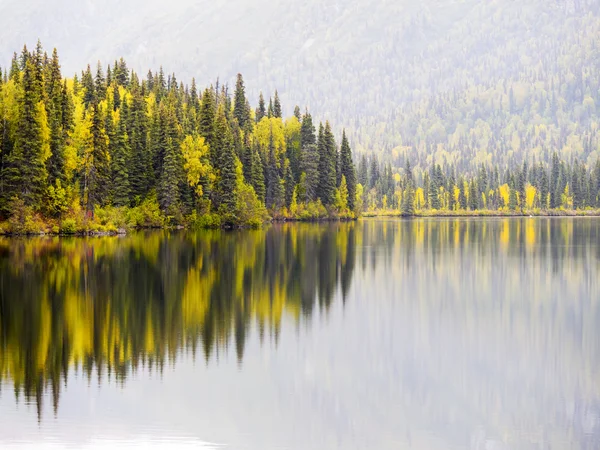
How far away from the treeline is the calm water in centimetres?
3554

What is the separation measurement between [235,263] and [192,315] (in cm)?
2126

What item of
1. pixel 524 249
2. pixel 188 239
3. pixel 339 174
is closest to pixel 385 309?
pixel 524 249

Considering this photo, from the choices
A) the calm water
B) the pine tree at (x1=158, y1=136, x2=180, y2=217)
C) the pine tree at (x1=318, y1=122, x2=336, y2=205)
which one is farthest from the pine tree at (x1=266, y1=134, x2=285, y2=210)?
the calm water

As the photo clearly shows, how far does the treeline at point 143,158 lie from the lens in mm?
78125

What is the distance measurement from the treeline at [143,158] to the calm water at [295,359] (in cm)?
3554

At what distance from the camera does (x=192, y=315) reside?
30.8 metres

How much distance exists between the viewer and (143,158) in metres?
103

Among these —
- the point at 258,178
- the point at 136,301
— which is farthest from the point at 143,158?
the point at 136,301

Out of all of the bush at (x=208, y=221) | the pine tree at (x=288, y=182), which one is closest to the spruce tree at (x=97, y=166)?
the bush at (x=208, y=221)

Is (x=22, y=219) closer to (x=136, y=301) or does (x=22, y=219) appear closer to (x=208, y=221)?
(x=208, y=221)

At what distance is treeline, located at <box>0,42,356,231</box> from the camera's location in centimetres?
7812

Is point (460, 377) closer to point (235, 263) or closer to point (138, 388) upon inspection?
point (138, 388)

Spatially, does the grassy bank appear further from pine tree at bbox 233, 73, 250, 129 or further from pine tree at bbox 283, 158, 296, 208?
pine tree at bbox 233, 73, 250, 129

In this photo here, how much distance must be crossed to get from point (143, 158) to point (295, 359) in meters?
82.2
